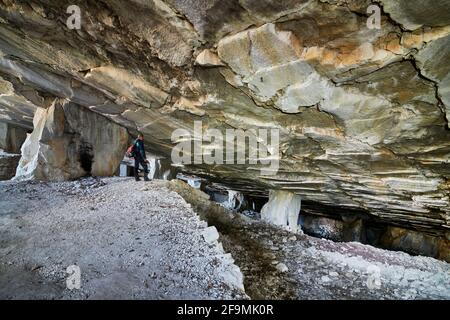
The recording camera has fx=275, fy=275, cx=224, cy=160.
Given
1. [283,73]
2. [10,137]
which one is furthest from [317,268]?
[10,137]

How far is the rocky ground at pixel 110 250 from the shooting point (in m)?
3.27

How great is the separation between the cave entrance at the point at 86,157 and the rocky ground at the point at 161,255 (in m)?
0.98

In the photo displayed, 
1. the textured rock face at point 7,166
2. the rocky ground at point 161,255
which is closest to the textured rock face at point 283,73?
the rocky ground at point 161,255

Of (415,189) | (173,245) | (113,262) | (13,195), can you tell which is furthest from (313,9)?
(13,195)

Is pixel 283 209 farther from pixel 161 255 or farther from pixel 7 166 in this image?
pixel 7 166

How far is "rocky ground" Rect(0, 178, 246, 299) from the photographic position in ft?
10.7

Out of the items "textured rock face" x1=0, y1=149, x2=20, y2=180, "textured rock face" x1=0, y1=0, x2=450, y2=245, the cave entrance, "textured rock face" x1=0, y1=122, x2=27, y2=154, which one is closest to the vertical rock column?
"textured rock face" x1=0, y1=0, x2=450, y2=245

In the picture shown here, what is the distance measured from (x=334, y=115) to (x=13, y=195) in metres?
7.34

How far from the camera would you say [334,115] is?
17.1 ft

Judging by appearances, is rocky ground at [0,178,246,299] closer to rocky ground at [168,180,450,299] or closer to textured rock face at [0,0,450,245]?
rocky ground at [168,180,450,299]

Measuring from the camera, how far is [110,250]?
409cm

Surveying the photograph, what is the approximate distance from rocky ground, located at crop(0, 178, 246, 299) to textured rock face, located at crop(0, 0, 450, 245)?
8.88 feet

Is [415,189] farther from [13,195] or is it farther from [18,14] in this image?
[13,195]

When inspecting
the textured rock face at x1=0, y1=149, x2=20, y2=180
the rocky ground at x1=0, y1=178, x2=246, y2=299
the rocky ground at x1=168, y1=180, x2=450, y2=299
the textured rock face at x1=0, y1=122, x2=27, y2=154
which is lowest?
the rocky ground at x1=168, y1=180, x2=450, y2=299
